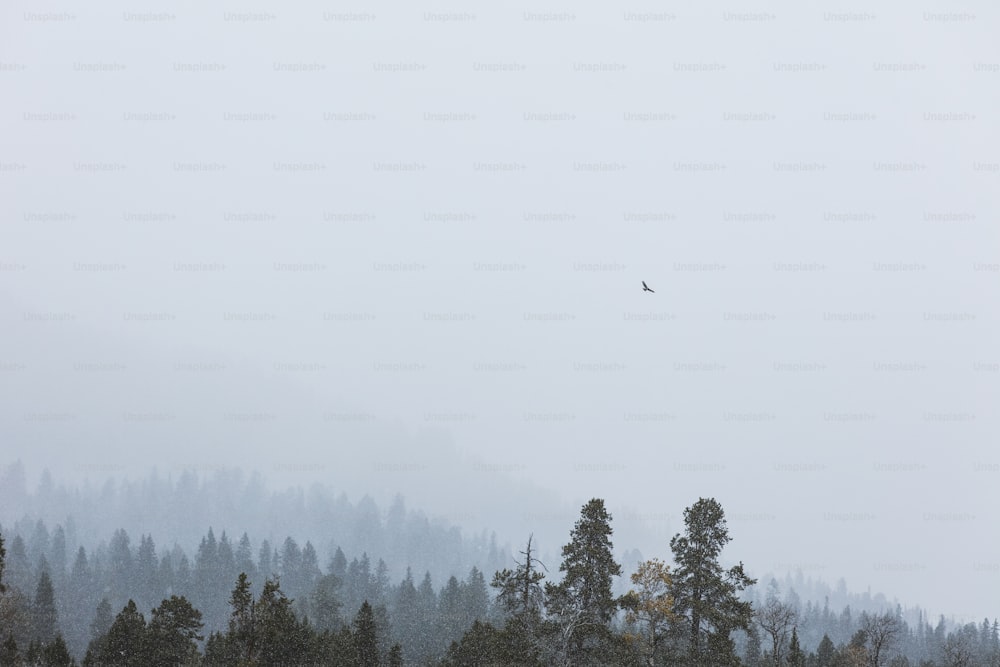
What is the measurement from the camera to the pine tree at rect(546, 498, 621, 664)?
40531mm

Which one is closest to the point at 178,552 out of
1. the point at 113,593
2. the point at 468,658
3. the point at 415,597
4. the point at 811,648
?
the point at 113,593

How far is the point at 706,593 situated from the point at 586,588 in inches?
283

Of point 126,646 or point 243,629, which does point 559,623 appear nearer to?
point 243,629

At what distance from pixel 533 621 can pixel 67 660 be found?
36.7 m

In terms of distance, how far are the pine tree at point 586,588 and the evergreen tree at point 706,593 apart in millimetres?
4091

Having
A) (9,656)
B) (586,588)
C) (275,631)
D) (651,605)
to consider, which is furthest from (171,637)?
(651,605)

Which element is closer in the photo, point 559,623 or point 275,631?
point 559,623

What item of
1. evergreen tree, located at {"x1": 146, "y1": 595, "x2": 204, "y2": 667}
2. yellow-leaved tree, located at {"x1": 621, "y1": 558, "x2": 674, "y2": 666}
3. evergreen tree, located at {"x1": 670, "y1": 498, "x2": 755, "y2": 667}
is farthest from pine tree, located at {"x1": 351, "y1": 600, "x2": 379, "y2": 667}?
evergreen tree, located at {"x1": 670, "y1": 498, "x2": 755, "y2": 667}

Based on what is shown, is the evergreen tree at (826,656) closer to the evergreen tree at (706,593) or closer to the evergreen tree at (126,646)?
the evergreen tree at (706,593)

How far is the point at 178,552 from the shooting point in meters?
170

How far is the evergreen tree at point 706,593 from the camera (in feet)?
137

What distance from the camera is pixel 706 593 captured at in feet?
140

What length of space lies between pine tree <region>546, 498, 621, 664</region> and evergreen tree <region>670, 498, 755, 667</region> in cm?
409

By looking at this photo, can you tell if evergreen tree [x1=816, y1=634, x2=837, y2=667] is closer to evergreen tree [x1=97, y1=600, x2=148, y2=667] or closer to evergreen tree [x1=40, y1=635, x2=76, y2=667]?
evergreen tree [x1=97, y1=600, x2=148, y2=667]
